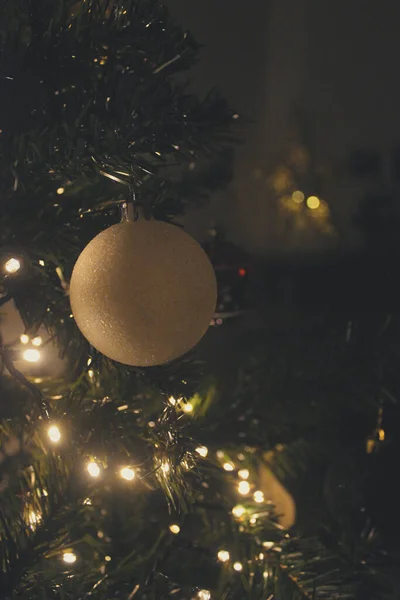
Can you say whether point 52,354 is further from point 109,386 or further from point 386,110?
point 386,110

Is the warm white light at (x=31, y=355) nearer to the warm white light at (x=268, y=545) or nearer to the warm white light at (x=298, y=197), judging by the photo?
the warm white light at (x=268, y=545)

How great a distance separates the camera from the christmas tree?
1.49 ft

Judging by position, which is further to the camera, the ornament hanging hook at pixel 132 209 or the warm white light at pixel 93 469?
the warm white light at pixel 93 469

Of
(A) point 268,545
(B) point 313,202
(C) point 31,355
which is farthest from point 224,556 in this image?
(B) point 313,202

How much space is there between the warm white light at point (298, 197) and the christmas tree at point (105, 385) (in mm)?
318

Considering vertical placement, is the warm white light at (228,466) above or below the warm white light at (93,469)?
below

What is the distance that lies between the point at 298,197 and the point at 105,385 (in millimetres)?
487

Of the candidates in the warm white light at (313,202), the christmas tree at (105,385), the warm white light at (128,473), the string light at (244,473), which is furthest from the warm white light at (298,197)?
the warm white light at (128,473)

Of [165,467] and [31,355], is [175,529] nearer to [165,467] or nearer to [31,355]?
[165,467]

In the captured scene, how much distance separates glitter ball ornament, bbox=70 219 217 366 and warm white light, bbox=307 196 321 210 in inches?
19.5

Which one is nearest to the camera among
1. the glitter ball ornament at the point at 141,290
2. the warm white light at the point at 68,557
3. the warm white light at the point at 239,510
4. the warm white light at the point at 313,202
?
the glitter ball ornament at the point at 141,290

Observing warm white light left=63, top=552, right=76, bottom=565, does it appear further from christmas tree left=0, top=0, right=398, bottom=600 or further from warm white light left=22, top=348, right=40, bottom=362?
warm white light left=22, top=348, right=40, bottom=362

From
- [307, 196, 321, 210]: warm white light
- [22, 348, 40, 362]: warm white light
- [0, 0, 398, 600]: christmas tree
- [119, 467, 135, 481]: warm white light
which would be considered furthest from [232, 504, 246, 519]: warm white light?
[307, 196, 321, 210]: warm white light

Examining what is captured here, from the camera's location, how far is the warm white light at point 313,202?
869mm
